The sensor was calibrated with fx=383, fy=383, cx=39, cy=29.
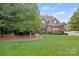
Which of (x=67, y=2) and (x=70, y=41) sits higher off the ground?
(x=67, y=2)

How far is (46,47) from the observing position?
11.5 ft

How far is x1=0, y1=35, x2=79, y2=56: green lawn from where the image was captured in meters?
3.49

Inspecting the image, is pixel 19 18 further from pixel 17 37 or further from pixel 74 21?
pixel 74 21

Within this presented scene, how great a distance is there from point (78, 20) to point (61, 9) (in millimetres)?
190

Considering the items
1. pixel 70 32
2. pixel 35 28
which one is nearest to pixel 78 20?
pixel 70 32

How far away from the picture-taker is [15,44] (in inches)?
140

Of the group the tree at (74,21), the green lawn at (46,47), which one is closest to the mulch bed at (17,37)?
the green lawn at (46,47)

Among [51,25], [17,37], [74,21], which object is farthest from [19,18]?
[74,21]

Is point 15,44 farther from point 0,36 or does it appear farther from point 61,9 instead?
point 61,9

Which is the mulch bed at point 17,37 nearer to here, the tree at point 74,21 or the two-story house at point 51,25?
the two-story house at point 51,25

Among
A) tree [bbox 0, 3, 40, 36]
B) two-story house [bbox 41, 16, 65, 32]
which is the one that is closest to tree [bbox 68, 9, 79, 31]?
two-story house [bbox 41, 16, 65, 32]

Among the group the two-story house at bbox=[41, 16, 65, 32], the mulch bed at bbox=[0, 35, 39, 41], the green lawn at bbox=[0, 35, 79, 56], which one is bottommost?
the green lawn at bbox=[0, 35, 79, 56]

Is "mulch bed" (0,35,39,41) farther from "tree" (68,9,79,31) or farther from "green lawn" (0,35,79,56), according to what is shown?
"tree" (68,9,79,31)

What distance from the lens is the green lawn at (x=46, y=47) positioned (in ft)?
11.5
